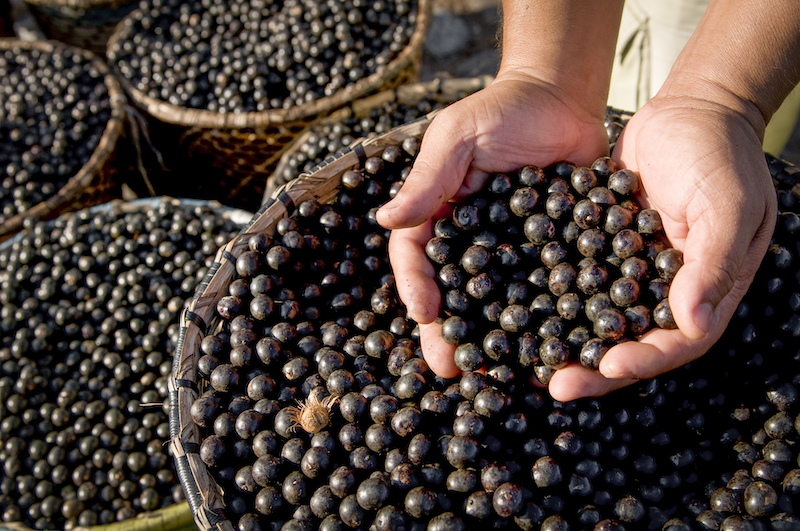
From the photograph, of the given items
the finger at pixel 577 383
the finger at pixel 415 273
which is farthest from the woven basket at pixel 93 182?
the finger at pixel 577 383

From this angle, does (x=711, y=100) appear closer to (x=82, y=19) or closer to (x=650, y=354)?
(x=650, y=354)

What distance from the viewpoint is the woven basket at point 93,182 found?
2.84m

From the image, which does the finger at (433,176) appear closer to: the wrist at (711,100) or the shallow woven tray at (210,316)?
the shallow woven tray at (210,316)

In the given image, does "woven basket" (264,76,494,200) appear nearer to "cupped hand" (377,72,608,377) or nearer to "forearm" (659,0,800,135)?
"cupped hand" (377,72,608,377)

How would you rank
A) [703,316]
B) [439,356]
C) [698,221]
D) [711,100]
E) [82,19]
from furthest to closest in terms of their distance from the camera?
1. [82,19]
2. [711,100]
3. [439,356]
4. [698,221]
5. [703,316]

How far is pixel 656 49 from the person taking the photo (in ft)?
9.35

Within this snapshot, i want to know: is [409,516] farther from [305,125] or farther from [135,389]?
[305,125]

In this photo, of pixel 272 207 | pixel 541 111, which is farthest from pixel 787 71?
pixel 272 207

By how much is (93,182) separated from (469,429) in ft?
8.96

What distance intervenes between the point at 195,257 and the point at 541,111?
1611 mm

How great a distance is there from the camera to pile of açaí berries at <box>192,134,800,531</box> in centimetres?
129

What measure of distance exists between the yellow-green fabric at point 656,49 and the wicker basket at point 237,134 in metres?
1.17

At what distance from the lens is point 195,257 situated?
2441 mm

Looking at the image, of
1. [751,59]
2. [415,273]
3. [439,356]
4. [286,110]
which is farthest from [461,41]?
[439,356]
